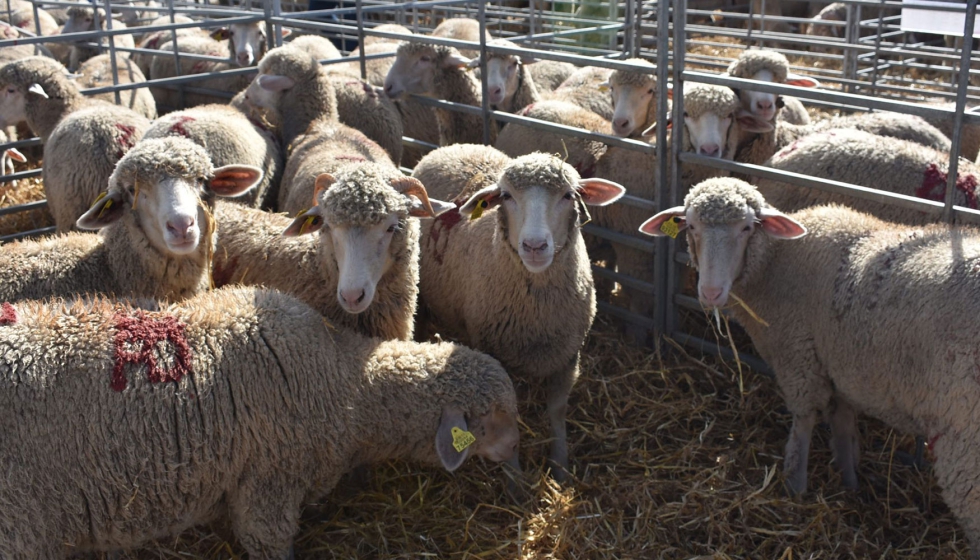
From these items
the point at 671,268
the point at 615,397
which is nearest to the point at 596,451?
the point at 615,397

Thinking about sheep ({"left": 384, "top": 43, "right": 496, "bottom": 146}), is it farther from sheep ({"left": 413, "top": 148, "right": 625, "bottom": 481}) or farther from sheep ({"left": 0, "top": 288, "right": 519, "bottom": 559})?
sheep ({"left": 0, "top": 288, "right": 519, "bottom": 559})

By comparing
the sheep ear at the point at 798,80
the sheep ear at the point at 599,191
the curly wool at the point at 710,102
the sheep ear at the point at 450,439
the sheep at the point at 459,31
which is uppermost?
the sheep at the point at 459,31

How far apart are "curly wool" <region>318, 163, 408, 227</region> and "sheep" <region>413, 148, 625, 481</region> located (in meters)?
0.39

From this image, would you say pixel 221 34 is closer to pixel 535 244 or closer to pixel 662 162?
pixel 662 162

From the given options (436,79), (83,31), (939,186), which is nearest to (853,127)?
(939,186)

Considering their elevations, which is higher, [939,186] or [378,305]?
[939,186]

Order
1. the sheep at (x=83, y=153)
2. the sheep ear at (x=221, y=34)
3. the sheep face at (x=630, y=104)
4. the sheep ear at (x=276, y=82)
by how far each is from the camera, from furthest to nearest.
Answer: the sheep ear at (x=221, y=34) < the sheep ear at (x=276, y=82) < the sheep face at (x=630, y=104) < the sheep at (x=83, y=153)

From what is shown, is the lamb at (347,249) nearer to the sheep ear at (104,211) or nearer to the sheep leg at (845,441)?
the sheep ear at (104,211)

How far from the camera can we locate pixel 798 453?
156 inches

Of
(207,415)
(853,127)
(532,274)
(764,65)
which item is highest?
(764,65)

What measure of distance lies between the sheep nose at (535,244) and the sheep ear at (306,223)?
2.91ft

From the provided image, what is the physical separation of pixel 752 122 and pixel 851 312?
6.69ft

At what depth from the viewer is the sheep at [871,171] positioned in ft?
14.1

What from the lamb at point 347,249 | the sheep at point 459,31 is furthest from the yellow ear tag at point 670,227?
the sheep at point 459,31
